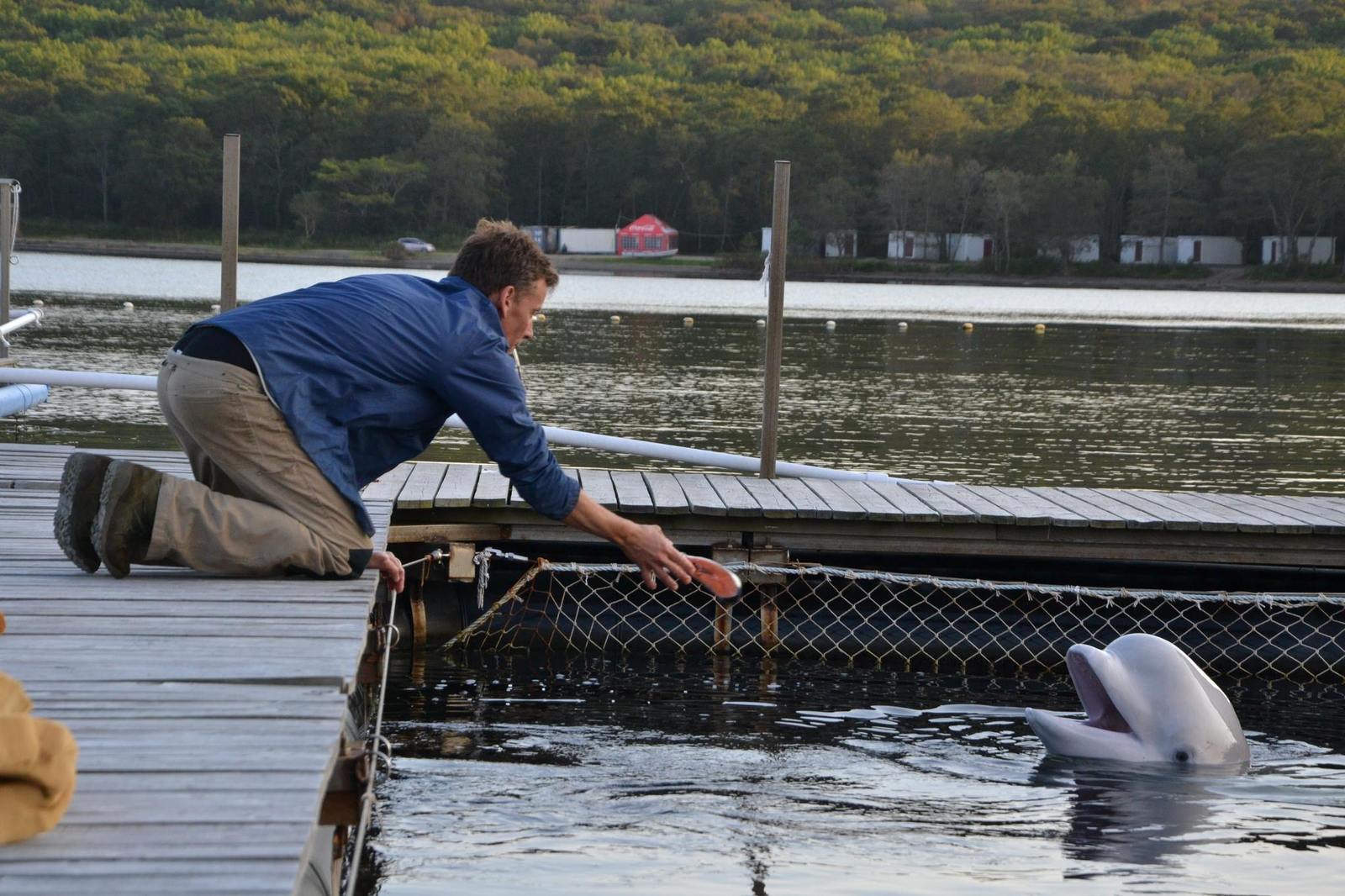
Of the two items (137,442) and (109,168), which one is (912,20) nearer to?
(109,168)

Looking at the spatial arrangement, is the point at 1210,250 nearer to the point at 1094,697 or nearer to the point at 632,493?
the point at 632,493

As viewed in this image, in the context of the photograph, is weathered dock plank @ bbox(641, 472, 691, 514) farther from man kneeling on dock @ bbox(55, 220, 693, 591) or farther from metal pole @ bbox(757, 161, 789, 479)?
man kneeling on dock @ bbox(55, 220, 693, 591)

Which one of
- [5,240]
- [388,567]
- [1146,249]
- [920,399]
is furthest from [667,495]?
[1146,249]

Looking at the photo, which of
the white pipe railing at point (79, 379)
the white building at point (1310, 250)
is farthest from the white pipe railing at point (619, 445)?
the white building at point (1310, 250)

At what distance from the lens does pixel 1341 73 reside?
341ft

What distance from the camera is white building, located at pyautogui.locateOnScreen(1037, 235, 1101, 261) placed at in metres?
90.6

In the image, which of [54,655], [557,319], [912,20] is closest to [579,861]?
[54,655]

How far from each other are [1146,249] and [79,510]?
Answer: 93.1m

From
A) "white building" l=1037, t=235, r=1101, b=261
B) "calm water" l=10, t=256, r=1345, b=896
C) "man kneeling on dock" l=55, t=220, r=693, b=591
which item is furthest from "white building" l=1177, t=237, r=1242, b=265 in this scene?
"man kneeling on dock" l=55, t=220, r=693, b=591

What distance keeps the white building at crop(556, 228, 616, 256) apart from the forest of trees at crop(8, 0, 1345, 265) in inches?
74.1

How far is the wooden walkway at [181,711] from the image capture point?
2500 mm

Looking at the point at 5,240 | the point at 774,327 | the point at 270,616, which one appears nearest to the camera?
the point at 270,616

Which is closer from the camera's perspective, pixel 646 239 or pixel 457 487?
pixel 457 487

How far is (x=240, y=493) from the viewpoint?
462 centimetres
